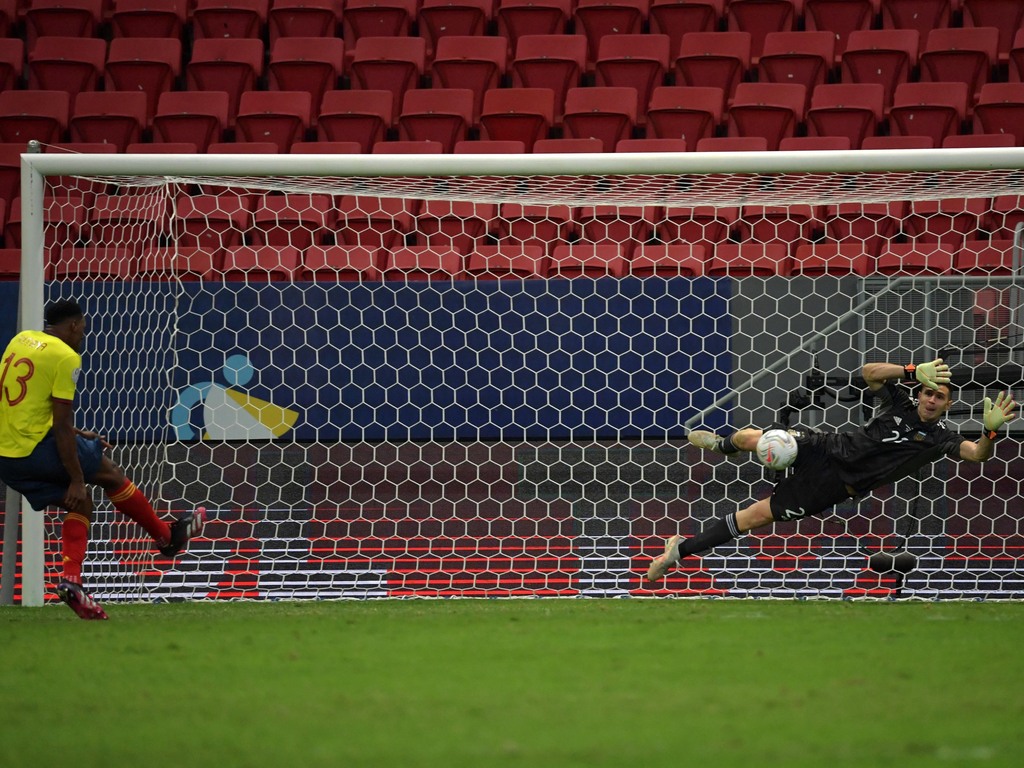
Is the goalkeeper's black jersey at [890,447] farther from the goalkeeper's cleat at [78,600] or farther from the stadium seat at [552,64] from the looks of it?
the stadium seat at [552,64]

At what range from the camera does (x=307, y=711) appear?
10.8 feet

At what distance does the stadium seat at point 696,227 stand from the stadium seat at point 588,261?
14.5 inches

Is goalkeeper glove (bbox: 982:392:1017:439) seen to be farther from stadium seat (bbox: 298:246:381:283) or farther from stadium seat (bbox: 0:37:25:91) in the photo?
stadium seat (bbox: 0:37:25:91)

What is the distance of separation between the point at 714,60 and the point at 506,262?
11.7 feet

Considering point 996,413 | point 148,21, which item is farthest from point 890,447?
point 148,21

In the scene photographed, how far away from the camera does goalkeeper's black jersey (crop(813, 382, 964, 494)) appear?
590cm

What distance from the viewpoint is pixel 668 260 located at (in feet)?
28.8

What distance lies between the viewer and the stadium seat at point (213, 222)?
342 inches

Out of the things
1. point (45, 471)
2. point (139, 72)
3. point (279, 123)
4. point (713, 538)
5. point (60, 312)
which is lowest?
point (713, 538)

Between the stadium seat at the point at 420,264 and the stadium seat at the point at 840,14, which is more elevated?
the stadium seat at the point at 840,14

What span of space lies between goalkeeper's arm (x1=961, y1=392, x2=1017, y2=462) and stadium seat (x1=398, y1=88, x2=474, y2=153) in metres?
5.85

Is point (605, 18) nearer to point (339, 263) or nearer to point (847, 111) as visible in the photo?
point (847, 111)

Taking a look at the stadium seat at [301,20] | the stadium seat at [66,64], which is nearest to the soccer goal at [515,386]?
the stadium seat at [66,64]

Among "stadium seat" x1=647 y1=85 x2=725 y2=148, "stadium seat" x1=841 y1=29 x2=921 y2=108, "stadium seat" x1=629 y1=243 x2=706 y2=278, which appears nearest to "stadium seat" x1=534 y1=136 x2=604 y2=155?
"stadium seat" x1=647 y1=85 x2=725 y2=148
